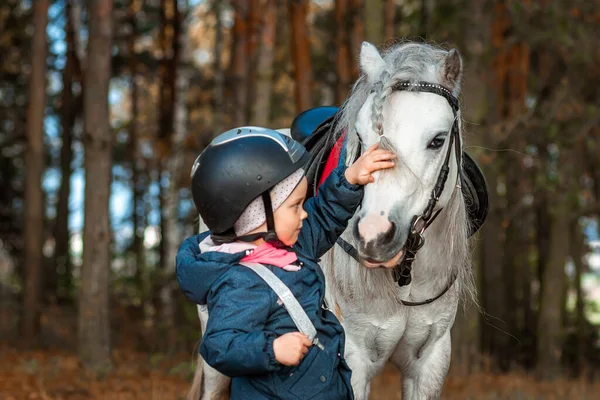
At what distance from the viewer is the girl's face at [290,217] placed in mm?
2758

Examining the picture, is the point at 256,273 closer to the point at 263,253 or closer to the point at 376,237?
the point at 263,253

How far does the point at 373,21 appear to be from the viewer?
8.25 metres

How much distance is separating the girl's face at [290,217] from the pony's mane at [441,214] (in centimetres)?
78

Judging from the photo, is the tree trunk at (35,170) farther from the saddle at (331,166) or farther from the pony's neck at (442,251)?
the pony's neck at (442,251)

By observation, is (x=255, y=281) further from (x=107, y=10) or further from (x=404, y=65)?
(x=107, y=10)

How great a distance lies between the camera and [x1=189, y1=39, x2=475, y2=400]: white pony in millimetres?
3281

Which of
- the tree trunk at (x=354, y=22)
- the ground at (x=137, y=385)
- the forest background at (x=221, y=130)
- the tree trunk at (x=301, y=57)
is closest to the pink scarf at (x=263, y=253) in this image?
the forest background at (x=221, y=130)

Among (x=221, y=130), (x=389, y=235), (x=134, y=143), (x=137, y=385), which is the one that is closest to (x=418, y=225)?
(x=389, y=235)

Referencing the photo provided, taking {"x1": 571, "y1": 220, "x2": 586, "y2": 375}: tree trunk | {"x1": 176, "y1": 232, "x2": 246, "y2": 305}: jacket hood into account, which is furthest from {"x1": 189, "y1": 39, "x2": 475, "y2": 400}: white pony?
{"x1": 571, "y1": 220, "x2": 586, "y2": 375}: tree trunk

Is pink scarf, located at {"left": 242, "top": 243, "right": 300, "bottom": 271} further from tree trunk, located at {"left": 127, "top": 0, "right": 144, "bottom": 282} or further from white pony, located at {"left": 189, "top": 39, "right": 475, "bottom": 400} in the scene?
tree trunk, located at {"left": 127, "top": 0, "right": 144, "bottom": 282}

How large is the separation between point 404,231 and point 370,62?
912 millimetres

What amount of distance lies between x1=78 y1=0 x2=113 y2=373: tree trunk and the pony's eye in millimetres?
5237

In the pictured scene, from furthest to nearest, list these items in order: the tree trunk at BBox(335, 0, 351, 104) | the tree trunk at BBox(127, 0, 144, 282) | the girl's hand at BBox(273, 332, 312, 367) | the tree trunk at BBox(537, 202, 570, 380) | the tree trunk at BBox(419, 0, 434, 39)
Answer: the tree trunk at BBox(127, 0, 144, 282), the tree trunk at BBox(335, 0, 351, 104), the tree trunk at BBox(419, 0, 434, 39), the tree trunk at BBox(537, 202, 570, 380), the girl's hand at BBox(273, 332, 312, 367)

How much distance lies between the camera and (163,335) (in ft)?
41.3
